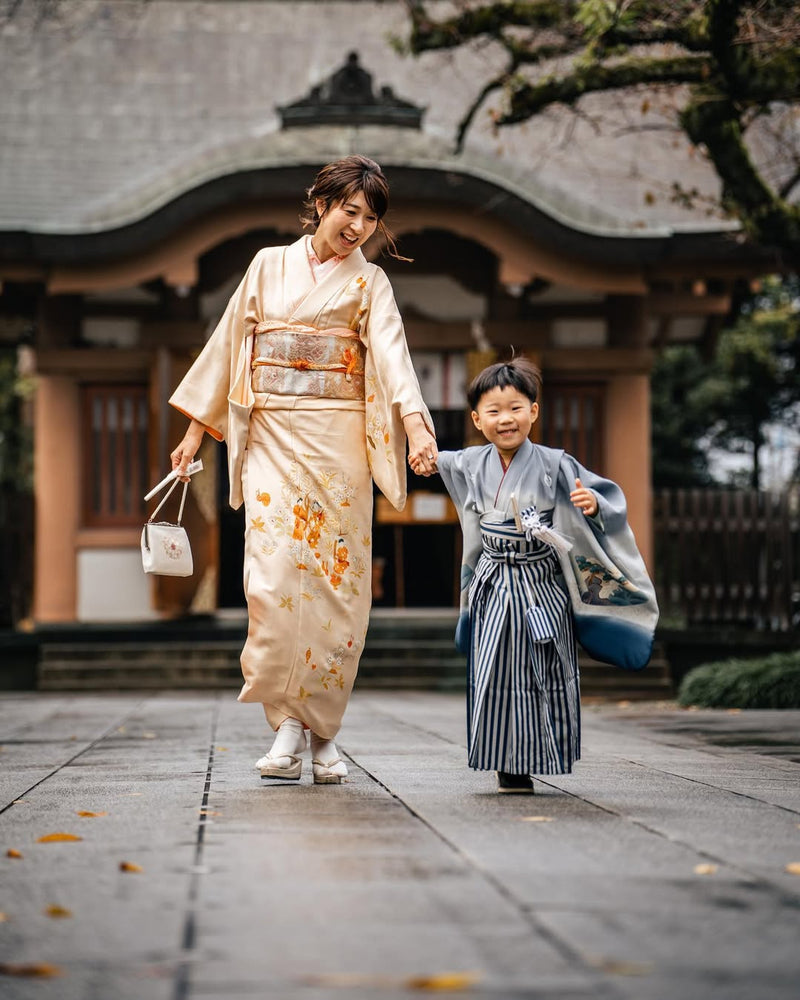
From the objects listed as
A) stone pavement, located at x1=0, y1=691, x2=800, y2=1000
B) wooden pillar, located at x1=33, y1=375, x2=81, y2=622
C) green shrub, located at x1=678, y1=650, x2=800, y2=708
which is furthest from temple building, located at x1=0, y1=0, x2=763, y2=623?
stone pavement, located at x1=0, y1=691, x2=800, y2=1000

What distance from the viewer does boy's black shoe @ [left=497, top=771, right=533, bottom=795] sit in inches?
186

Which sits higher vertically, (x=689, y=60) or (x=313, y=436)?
(x=689, y=60)

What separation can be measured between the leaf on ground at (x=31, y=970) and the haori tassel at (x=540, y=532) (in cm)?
257

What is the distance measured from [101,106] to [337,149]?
4.73 meters

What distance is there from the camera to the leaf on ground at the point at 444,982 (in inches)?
91.9

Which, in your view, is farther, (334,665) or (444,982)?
(334,665)

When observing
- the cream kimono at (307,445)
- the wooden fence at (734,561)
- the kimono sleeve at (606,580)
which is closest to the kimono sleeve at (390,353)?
the cream kimono at (307,445)

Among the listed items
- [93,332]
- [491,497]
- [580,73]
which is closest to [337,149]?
[93,332]

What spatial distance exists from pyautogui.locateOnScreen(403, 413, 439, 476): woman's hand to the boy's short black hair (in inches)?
7.8

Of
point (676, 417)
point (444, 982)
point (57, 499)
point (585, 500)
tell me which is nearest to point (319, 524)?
point (585, 500)

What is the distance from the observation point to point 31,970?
2.46 metres

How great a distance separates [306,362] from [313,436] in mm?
278

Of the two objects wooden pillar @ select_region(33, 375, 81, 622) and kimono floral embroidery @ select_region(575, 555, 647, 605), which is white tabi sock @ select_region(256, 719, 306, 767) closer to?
kimono floral embroidery @ select_region(575, 555, 647, 605)

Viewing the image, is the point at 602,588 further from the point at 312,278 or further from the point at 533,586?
the point at 312,278
